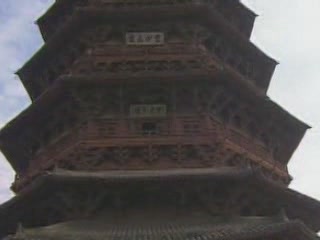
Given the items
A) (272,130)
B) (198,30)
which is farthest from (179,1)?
(272,130)

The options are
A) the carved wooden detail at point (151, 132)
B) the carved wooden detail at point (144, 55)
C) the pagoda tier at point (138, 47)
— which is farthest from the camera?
the pagoda tier at point (138, 47)

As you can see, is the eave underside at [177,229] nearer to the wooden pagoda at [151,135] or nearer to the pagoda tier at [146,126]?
the wooden pagoda at [151,135]

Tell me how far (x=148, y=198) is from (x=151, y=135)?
74.2 inches

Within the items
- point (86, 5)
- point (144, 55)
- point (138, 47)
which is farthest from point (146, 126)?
point (86, 5)

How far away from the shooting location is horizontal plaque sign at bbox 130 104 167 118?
55.2ft

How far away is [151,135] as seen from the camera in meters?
16.5

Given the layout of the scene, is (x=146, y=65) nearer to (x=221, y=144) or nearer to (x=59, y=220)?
(x=221, y=144)

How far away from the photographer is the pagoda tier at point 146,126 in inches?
634

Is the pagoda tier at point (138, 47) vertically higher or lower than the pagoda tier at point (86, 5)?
higher

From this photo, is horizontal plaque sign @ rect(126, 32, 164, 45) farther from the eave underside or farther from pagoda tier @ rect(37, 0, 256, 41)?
the eave underside

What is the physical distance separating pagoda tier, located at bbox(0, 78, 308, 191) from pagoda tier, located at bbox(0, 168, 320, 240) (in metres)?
0.89

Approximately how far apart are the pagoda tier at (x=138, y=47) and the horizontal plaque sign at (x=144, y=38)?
109 millimetres

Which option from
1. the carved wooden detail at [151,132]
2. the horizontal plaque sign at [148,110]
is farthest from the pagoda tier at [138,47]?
the horizontal plaque sign at [148,110]

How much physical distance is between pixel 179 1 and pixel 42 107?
4840 mm
